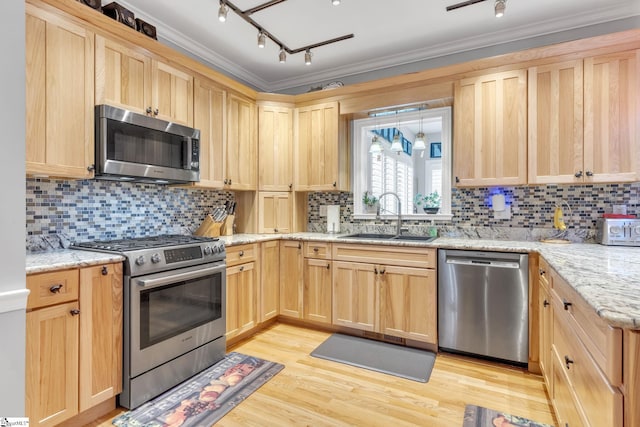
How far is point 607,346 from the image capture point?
961 millimetres

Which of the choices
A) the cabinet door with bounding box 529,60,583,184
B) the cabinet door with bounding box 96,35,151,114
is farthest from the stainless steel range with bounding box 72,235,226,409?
the cabinet door with bounding box 529,60,583,184

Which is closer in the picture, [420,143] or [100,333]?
[100,333]

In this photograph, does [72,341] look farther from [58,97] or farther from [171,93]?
[171,93]

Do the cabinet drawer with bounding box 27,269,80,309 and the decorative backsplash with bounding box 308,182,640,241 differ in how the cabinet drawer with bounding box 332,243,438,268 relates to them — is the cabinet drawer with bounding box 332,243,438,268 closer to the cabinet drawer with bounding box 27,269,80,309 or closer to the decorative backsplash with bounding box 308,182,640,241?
the decorative backsplash with bounding box 308,182,640,241

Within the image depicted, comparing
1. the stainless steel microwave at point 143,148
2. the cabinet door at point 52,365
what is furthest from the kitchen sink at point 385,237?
the cabinet door at point 52,365

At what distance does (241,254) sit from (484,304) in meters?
2.02

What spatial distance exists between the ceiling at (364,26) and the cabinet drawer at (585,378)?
2335 millimetres

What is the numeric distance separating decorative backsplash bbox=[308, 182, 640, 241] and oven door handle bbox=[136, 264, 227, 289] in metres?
1.97

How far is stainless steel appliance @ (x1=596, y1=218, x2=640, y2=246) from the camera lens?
94.2 inches

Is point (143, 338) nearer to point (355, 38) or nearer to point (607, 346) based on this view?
point (607, 346)

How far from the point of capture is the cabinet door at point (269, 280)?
3156 millimetres

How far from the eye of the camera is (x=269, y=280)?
324 cm

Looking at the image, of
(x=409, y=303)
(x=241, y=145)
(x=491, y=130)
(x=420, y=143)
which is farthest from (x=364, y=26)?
(x=409, y=303)

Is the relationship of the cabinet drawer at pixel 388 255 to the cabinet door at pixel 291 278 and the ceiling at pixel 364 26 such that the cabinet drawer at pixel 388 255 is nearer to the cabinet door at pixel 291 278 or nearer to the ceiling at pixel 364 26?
the cabinet door at pixel 291 278
